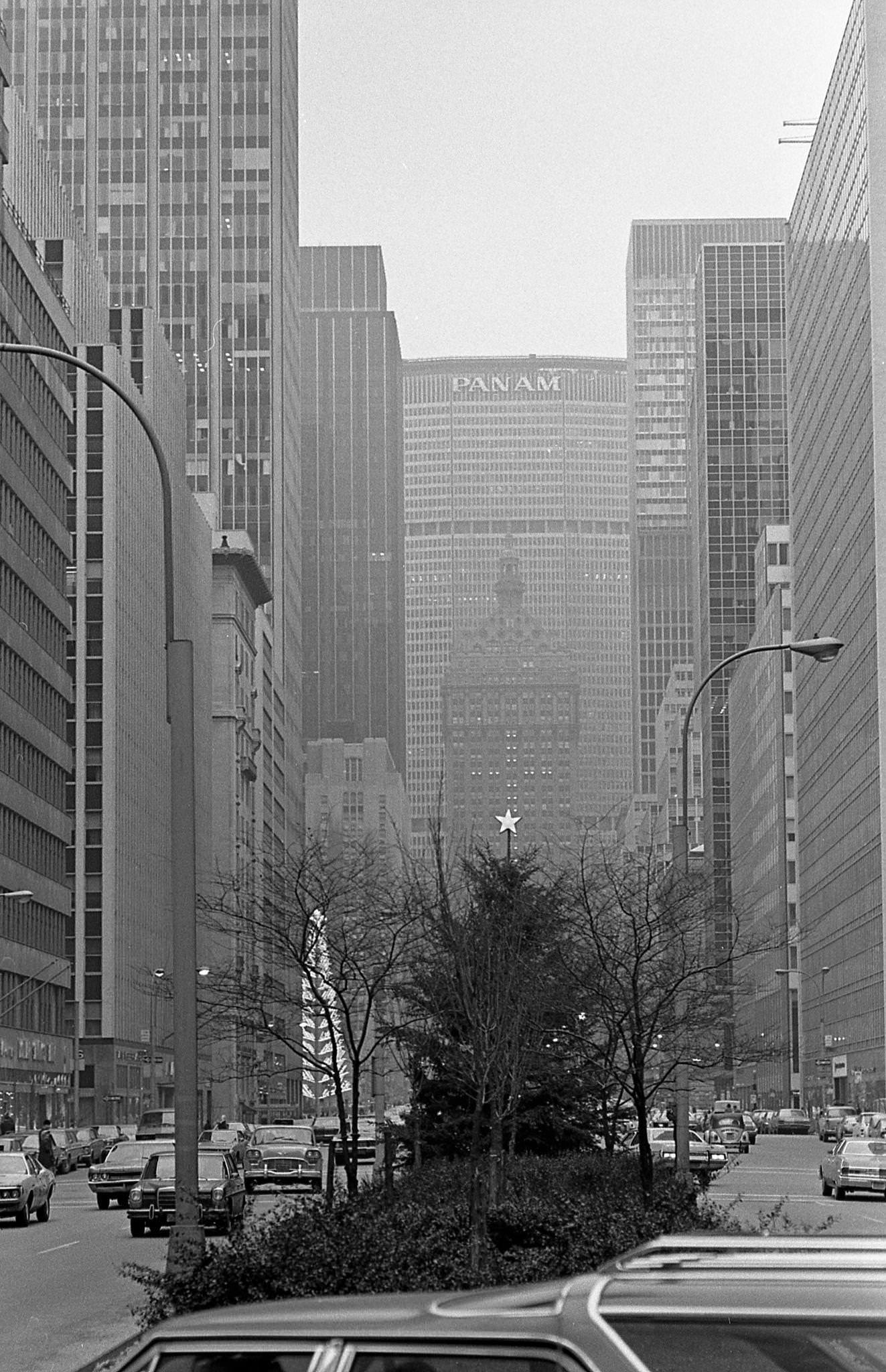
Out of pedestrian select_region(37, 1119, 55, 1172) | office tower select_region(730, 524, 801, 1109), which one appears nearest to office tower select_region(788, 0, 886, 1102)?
office tower select_region(730, 524, 801, 1109)

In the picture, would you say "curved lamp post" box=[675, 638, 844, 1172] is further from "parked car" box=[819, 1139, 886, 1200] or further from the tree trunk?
"parked car" box=[819, 1139, 886, 1200]

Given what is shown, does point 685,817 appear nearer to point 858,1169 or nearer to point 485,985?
point 485,985

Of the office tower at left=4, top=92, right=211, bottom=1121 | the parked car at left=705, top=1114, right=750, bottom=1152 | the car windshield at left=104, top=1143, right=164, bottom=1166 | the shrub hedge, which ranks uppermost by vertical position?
the office tower at left=4, top=92, right=211, bottom=1121

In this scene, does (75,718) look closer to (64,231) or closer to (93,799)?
(93,799)

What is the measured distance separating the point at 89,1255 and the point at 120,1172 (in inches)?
607

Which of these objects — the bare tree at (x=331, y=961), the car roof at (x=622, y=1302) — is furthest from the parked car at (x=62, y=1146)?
the car roof at (x=622, y=1302)

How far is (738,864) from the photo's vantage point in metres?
192

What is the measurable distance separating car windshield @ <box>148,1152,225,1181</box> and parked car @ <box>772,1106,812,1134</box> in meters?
74.4

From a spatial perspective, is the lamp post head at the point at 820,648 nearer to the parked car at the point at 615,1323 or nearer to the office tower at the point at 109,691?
the parked car at the point at 615,1323

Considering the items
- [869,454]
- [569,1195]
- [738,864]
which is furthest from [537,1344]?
[738,864]

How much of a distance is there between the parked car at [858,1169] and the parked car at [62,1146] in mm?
26365

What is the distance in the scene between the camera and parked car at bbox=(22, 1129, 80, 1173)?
64125mm

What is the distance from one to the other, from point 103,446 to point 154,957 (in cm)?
3454

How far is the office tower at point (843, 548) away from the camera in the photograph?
114 meters
